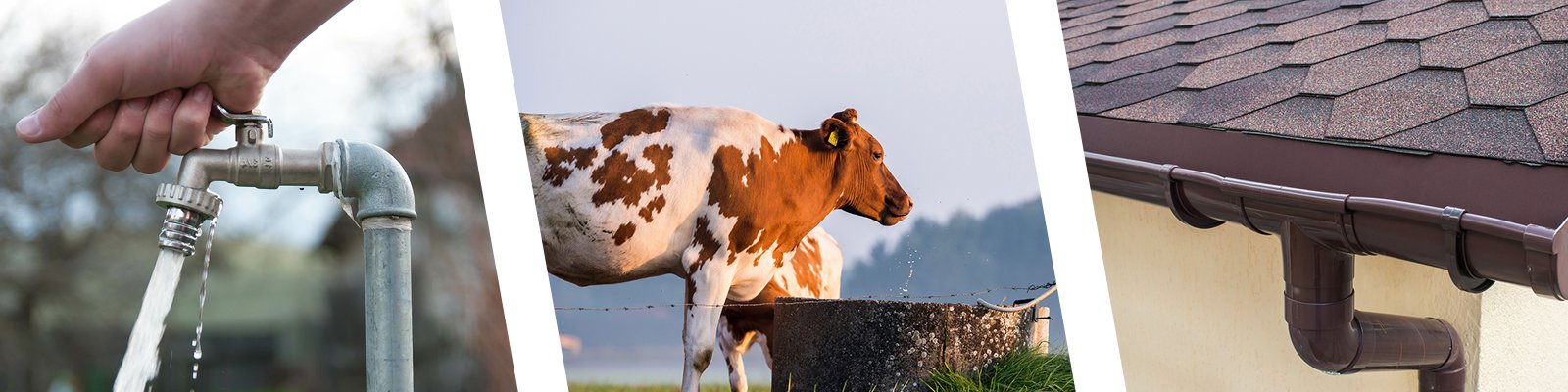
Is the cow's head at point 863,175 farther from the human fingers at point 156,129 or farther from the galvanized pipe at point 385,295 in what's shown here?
the human fingers at point 156,129

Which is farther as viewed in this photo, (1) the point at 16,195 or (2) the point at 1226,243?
(1) the point at 16,195

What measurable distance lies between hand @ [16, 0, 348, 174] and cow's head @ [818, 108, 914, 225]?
659mm

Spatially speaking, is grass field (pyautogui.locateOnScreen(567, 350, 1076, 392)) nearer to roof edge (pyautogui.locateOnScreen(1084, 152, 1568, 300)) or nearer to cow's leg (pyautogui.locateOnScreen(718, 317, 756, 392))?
cow's leg (pyautogui.locateOnScreen(718, 317, 756, 392))

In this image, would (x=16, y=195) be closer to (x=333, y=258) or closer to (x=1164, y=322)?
(x=333, y=258)

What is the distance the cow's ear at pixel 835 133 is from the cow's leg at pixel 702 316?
228 millimetres

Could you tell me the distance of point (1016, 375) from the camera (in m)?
1.39

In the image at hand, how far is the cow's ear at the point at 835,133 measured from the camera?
1.33 m

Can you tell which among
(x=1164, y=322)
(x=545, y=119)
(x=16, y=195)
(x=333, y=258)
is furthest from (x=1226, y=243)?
(x=16, y=195)

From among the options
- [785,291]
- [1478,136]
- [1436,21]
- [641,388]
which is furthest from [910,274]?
[1436,21]

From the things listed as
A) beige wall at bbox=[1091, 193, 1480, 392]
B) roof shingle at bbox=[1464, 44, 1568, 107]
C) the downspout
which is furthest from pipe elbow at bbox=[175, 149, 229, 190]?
beige wall at bbox=[1091, 193, 1480, 392]

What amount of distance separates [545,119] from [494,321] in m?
1.73

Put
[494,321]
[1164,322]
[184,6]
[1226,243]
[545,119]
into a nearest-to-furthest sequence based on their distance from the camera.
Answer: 1. [184,6]
2. [545,119]
3. [1226,243]
4. [1164,322]
5. [494,321]

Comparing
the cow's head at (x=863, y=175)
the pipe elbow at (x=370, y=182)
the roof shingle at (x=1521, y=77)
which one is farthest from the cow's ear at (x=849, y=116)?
the roof shingle at (x=1521, y=77)

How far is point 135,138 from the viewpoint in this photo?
108cm
